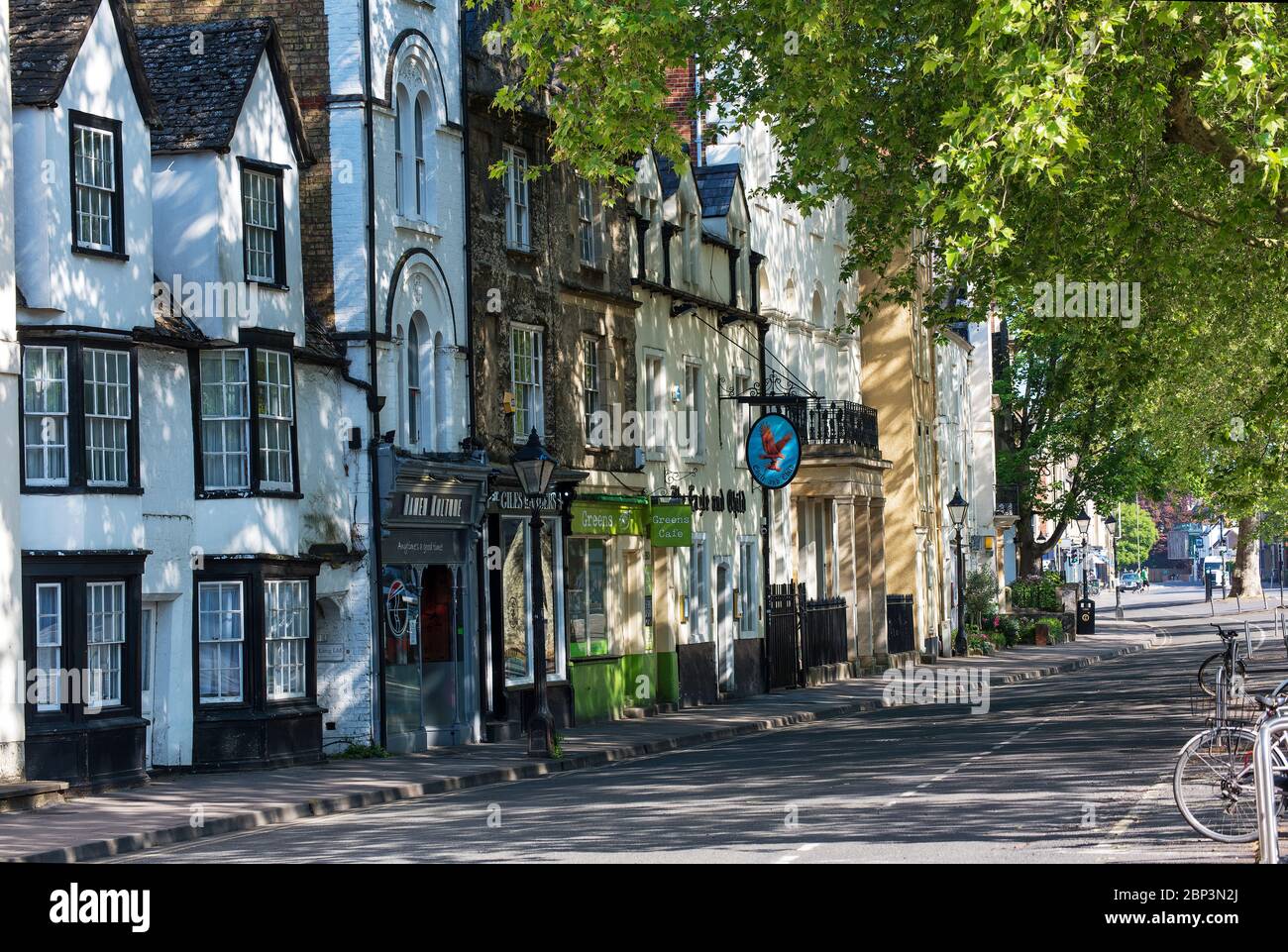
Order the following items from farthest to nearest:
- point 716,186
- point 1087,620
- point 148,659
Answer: point 1087,620
point 716,186
point 148,659

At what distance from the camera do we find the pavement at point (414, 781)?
1833cm

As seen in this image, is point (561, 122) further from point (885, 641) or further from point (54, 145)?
point (885, 641)

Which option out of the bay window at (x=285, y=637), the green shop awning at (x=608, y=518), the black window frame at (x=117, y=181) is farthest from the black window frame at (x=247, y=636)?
the green shop awning at (x=608, y=518)

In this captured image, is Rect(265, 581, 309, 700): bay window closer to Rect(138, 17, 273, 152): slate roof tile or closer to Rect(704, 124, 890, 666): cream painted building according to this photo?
Rect(138, 17, 273, 152): slate roof tile

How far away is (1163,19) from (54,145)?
1259 cm

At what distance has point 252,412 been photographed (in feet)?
84.9

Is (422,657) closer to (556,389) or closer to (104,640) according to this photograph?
(556,389)

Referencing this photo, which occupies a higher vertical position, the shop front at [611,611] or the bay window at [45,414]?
the bay window at [45,414]

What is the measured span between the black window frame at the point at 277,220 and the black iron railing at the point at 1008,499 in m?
56.1

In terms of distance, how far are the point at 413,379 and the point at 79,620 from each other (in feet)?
27.9

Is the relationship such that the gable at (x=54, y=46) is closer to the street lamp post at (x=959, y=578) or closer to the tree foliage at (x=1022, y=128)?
the tree foliage at (x=1022, y=128)

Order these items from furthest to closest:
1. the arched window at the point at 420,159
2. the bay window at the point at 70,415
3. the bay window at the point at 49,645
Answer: the arched window at the point at 420,159
the bay window at the point at 70,415
the bay window at the point at 49,645

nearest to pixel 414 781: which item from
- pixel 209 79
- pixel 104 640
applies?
pixel 104 640

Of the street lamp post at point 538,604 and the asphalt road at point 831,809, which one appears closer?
the asphalt road at point 831,809
